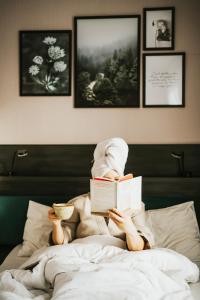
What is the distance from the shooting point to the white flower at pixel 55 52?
3.35 m

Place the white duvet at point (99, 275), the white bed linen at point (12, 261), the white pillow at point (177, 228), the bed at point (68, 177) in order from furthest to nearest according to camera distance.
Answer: the bed at point (68, 177), the white pillow at point (177, 228), the white bed linen at point (12, 261), the white duvet at point (99, 275)

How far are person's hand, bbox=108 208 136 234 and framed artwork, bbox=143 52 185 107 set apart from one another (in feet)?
4.28

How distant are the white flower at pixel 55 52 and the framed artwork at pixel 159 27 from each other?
69 centimetres

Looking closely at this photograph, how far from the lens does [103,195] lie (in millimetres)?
2186

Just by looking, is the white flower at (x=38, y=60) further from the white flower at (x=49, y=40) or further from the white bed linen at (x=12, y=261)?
the white bed linen at (x=12, y=261)

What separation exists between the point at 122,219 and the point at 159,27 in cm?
176

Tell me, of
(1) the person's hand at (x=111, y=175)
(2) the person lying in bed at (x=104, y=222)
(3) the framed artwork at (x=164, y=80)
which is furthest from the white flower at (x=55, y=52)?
(1) the person's hand at (x=111, y=175)

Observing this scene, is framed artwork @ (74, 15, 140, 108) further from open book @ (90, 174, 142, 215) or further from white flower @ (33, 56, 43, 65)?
open book @ (90, 174, 142, 215)

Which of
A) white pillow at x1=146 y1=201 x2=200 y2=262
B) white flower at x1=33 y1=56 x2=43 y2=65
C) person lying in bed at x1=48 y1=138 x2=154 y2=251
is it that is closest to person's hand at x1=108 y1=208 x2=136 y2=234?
person lying in bed at x1=48 y1=138 x2=154 y2=251

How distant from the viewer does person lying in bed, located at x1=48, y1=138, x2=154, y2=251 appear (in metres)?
2.38

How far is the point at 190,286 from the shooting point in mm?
2279

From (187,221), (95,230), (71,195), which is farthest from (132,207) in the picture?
(71,195)

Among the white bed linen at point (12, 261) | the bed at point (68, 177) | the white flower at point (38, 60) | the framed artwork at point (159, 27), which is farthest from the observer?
the white flower at point (38, 60)

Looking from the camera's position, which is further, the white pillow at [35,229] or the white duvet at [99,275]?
the white pillow at [35,229]
